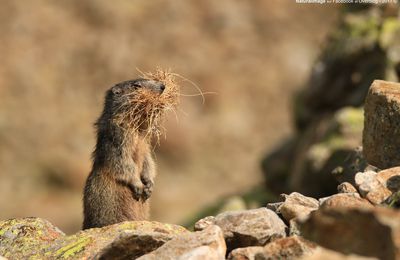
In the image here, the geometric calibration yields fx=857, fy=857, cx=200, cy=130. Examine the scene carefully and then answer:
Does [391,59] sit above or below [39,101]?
below

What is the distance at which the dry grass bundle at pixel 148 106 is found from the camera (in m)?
10.9

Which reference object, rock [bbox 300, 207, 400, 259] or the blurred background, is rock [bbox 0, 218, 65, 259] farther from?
the blurred background

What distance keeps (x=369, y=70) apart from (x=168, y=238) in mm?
11729

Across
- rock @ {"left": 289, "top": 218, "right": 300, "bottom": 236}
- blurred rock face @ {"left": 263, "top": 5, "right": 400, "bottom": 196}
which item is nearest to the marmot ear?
rock @ {"left": 289, "top": 218, "right": 300, "bottom": 236}

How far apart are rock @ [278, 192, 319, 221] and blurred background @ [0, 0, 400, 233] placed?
2577 centimetres

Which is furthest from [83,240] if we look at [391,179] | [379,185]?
[391,179]

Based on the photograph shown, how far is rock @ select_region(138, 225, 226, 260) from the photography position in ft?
22.3

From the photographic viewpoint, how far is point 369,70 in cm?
1842

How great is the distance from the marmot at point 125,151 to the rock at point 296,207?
286 cm

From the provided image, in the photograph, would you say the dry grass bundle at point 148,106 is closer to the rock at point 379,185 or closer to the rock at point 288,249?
the rock at point 379,185

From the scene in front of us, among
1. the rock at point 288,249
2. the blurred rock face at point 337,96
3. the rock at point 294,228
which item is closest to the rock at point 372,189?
the rock at point 294,228

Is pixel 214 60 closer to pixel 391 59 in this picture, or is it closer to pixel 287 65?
pixel 287 65

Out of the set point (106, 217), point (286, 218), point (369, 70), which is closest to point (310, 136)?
point (369, 70)

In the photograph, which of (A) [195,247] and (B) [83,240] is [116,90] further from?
(A) [195,247]
